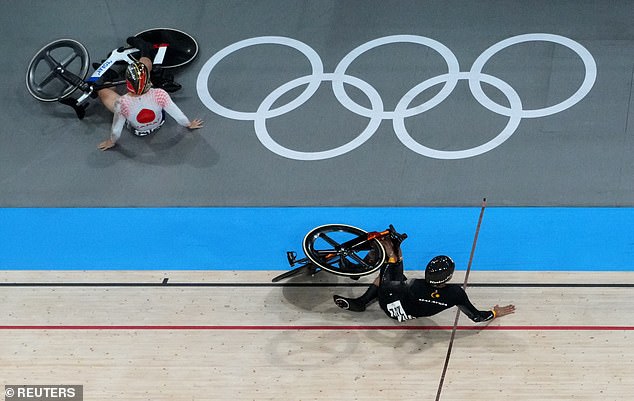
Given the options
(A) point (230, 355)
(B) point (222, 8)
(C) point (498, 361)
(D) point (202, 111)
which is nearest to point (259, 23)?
(B) point (222, 8)

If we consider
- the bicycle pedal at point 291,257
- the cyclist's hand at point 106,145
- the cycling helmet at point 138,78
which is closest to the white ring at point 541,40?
the bicycle pedal at point 291,257

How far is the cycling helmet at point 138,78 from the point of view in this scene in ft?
27.6

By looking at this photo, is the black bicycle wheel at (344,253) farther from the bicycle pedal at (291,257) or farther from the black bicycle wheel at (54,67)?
the black bicycle wheel at (54,67)

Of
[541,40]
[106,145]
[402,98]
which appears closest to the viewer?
[106,145]

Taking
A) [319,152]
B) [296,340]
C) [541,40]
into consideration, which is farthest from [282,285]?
[541,40]

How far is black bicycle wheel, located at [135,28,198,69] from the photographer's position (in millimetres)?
9484

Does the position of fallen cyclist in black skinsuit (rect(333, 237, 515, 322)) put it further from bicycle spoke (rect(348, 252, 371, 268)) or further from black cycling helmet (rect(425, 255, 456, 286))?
bicycle spoke (rect(348, 252, 371, 268))

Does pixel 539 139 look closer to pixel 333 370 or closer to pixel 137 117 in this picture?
pixel 333 370

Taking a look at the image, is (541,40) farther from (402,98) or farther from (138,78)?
(138,78)

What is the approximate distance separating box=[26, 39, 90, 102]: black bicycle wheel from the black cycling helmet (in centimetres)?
477

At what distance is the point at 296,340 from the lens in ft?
23.6

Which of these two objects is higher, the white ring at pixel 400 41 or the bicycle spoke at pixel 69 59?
the bicycle spoke at pixel 69 59

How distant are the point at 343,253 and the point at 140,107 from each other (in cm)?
289

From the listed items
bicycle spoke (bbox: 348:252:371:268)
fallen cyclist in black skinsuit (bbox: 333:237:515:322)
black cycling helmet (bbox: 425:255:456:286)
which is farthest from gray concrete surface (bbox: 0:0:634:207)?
black cycling helmet (bbox: 425:255:456:286)
